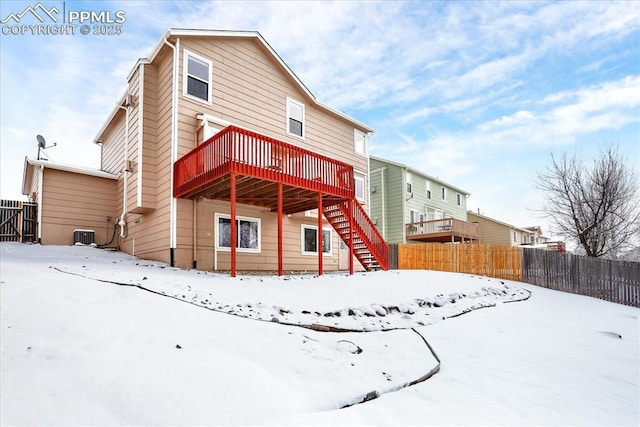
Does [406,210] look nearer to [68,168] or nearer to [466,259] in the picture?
[466,259]

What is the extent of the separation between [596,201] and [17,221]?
74.3 feet

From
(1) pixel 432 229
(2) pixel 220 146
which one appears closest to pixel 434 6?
(2) pixel 220 146

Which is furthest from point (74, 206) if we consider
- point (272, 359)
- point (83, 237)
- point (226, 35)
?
point (272, 359)

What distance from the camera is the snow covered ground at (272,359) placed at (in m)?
2.86

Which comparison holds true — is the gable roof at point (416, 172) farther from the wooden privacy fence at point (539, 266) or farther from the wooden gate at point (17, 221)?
the wooden gate at point (17, 221)

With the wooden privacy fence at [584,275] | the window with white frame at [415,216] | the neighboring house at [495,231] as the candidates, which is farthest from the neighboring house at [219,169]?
the neighboring house at [495,231]

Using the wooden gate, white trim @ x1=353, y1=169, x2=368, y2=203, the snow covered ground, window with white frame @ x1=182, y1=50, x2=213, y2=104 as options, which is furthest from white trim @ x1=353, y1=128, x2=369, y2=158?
the wooden gate

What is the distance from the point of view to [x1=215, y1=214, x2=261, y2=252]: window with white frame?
1116 cm

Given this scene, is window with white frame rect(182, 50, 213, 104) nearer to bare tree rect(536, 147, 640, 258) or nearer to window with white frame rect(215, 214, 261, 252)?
window with white frame rect(215, 214, 261, 252)

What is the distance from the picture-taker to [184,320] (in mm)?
4629

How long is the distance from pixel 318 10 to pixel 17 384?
11278 mm

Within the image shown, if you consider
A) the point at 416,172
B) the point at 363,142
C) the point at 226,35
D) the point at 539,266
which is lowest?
the point at 539,266

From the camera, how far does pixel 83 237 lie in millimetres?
12453

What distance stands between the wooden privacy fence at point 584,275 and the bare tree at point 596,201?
131 inches
